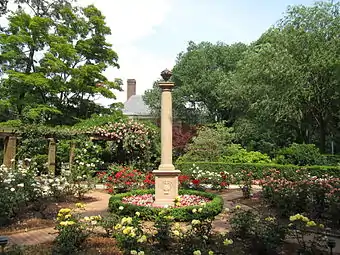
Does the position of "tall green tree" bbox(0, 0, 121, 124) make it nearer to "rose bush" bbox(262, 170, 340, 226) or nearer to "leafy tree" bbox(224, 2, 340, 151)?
"leafy tree" bbox(224, 2, 340, 151)

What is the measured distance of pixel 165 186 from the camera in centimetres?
798

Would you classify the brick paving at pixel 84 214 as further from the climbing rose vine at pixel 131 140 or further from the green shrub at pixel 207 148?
the green shrub at pixel 207 148

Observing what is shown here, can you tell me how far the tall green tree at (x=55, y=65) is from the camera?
18562 mm

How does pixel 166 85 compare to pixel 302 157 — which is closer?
pixel 166 85

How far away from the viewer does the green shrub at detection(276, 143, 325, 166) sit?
599 inches

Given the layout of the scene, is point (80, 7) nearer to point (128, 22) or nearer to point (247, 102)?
point (247, 102)

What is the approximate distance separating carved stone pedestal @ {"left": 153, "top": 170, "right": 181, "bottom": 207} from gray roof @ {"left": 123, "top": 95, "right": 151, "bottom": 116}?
25793 millimetres

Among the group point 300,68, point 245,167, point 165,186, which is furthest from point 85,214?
point 300,68

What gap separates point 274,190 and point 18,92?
16855 mm

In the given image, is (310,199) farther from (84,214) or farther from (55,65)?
(55,65)

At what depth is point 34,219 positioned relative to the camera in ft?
22.9

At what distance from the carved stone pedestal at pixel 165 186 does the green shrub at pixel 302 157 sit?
375 inches

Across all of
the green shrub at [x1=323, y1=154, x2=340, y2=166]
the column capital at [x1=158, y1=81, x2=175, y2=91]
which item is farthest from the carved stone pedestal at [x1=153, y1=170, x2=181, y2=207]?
the green shrub at [x1=323, y1=154, x2=340, y2=166]

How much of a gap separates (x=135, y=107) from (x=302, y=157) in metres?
23.6
